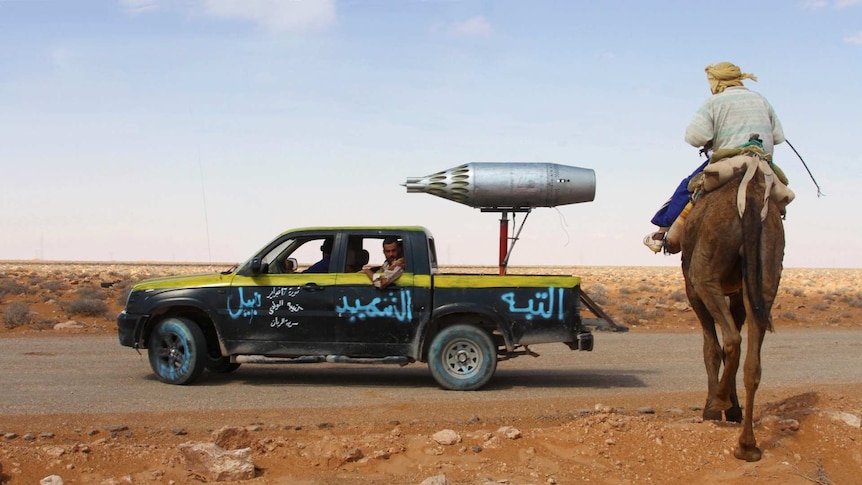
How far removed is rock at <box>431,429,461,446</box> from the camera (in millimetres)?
7098

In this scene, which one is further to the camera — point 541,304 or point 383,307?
point 383,307

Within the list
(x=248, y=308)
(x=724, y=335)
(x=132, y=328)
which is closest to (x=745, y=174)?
(x=724, y=335)

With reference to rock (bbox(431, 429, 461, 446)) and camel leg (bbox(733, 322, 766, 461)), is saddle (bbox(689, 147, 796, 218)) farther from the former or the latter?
rock (bbox(431, 429, 461, 446))

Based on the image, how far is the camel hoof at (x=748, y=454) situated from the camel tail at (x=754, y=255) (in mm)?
962

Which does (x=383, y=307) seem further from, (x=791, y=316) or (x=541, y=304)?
(x=791, y=316)

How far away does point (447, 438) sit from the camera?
7113 millimetres

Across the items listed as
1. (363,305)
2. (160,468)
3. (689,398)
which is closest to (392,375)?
(363,305)

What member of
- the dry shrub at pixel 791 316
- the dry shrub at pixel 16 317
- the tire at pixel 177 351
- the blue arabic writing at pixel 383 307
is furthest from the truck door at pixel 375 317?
the dry shrub at pixel 791 316

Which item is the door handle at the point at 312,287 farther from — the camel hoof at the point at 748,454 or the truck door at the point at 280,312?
the camel hoof at the point at 748,454

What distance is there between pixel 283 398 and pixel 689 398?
4798 mm

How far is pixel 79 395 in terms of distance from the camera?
10.0m

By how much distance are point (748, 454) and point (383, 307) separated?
5380 millimetres

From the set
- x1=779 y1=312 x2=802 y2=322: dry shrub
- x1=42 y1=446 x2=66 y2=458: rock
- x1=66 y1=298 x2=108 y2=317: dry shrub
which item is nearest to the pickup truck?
Result: x1=42 y1=446 x2=66 y2=458: rock

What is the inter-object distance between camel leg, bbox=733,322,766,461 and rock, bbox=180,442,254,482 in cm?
370
